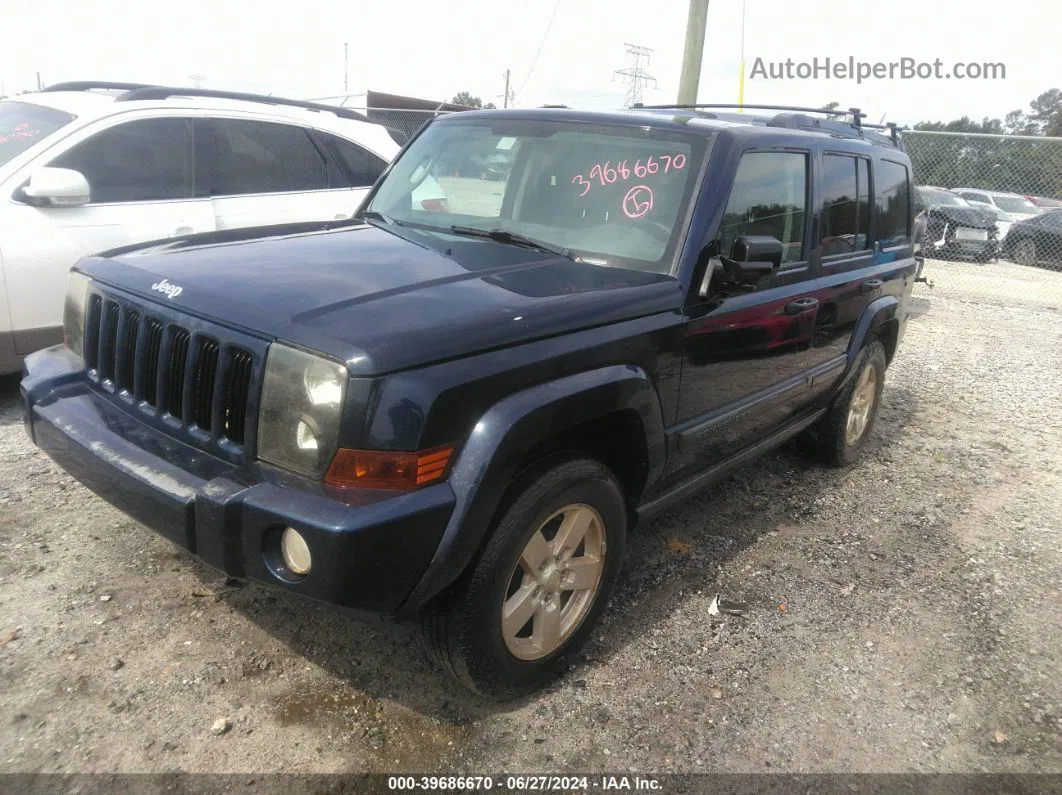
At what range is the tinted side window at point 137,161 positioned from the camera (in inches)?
193

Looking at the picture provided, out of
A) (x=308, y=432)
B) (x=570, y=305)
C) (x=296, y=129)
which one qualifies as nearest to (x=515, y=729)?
(x=308, y=432)

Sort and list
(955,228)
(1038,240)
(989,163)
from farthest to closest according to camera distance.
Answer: (1038,240), (955,228), (989,163)

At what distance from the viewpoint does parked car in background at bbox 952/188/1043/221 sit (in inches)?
708

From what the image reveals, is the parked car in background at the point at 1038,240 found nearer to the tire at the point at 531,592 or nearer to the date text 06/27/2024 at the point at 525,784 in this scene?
the tire at the point at 531,592

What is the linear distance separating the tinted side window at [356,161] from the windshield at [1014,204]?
17476mm

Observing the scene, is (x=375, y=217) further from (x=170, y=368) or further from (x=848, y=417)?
(x=848, y=417)

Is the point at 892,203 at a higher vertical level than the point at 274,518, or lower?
higher

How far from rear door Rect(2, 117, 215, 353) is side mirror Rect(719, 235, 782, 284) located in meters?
3.74

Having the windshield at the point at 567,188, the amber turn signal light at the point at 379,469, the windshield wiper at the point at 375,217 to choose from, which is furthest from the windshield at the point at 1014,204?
the amber turn signal light at the point at 379,469

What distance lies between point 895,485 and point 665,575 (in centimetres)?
209

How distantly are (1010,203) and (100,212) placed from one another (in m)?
20.1

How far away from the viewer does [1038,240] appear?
16547 mm

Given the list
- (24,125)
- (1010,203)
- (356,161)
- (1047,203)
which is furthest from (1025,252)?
(24,125)

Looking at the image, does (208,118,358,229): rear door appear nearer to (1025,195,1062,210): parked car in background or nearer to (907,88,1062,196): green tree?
(907,88,1062,196): green tree
